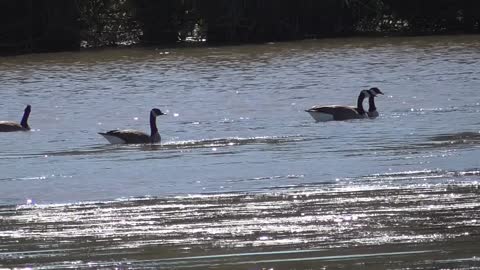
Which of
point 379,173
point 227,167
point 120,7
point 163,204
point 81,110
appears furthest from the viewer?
point 120,7

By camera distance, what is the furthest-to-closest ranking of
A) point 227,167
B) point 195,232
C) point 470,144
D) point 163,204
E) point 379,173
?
1. point 470,144
2. point 227,167
3. point 379,173
4. point 163,204
5. point 195,232

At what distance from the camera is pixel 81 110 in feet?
84.3

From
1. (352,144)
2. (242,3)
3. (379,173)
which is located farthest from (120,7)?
(379,173)

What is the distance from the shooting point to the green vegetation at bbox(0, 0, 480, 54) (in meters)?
54.3

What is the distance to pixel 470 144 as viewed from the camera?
1538 cm

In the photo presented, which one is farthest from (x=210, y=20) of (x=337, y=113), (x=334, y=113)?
(x=334, y=113)

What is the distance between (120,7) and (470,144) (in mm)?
44389

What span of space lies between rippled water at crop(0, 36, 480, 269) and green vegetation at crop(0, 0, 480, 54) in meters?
23.4

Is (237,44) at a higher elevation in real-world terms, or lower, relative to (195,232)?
lower

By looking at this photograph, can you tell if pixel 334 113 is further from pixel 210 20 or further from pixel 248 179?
pixel 210 20

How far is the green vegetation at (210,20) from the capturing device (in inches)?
2137

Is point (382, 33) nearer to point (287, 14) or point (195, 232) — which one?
point (287, 14)

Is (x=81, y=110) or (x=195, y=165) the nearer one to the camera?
(x=195, y=165)

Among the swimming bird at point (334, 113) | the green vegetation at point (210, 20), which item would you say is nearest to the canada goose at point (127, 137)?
the swimming bird at point (334, 113)
